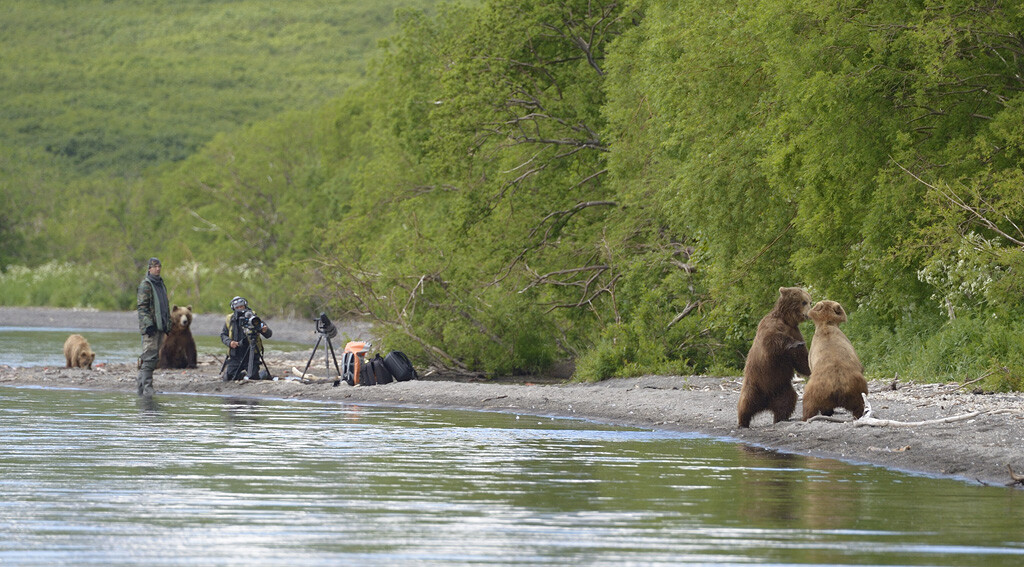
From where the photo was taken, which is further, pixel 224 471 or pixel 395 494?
pixel 224 471

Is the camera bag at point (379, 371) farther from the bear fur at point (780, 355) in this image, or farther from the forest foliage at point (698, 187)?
the bear fur at point (780, 355)

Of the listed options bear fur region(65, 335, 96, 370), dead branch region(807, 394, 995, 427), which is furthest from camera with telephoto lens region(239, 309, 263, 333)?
dead branch region(807, 394, 995, 427)

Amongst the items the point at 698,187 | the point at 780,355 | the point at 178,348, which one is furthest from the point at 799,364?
the point at 178,348

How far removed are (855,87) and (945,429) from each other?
7.06 m

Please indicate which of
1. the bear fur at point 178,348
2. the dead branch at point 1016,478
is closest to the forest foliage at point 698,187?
the bear fur at point 178,348

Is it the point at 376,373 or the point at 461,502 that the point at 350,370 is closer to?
the point at 376,373

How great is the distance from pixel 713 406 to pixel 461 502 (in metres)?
9.04

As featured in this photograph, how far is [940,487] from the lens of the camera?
1237 cm

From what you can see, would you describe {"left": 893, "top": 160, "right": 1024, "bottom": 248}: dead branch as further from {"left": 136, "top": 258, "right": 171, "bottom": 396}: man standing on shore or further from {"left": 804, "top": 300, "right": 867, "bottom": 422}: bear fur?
{"left": 136, "top": 258, "right": 171, "bottom": 396}: man standing on shore

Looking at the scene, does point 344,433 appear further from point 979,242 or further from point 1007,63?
point 1007,63

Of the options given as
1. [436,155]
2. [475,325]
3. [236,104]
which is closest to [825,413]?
[475,325]

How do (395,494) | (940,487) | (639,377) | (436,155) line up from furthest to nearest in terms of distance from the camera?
(436,155)
(639,377)
(940,487)
(395,494)

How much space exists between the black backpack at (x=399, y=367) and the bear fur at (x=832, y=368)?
11206 millimetres

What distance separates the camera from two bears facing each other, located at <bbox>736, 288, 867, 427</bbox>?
50.3ft
